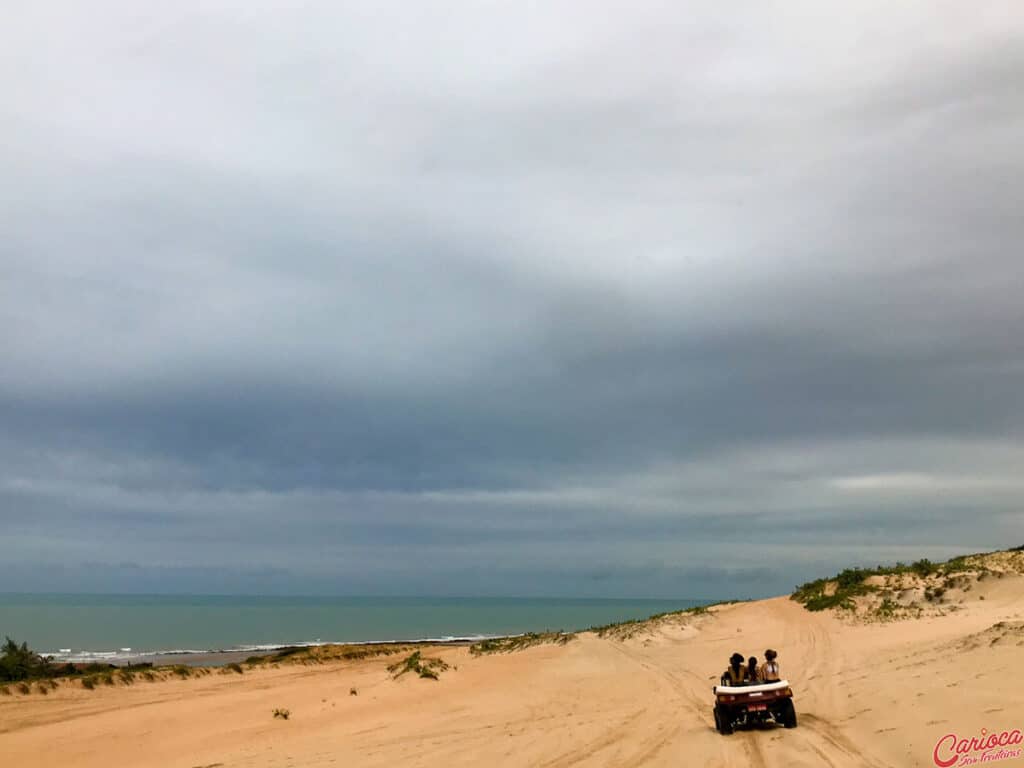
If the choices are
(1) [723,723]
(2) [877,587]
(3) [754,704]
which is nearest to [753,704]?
(3) [754,704]

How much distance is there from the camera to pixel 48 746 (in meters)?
22.1

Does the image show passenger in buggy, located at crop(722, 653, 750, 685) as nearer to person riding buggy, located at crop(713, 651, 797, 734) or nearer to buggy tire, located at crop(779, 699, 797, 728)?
person riding buggy, located at crop(713, 651, 797, 734)

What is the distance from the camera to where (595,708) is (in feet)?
73.1

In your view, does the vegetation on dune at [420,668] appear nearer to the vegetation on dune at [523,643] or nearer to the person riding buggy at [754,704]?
the vegetation on dune at [523,643]

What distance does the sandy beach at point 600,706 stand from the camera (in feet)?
50.3

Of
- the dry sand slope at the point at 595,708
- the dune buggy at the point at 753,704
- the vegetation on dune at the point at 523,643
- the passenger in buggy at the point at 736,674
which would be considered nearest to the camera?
the dry sand slope at the point at 595,708

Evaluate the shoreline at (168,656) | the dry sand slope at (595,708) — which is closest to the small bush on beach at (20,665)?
the dry sand slope at (595,708)

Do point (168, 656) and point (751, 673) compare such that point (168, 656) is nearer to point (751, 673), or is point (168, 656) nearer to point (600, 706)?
point (600, 706)

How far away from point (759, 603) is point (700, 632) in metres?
6.72

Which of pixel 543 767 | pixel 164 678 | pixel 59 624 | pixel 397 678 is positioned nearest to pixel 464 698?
pixel 397 678

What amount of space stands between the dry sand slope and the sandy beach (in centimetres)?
8

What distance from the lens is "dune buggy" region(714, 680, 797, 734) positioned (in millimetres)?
16172

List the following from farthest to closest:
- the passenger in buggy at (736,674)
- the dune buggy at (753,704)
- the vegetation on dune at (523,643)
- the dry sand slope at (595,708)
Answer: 1. the vegetation on dune at (523,643)
2. the passenger in buggy at (736,674)
3. the dune buggy at (753,704)
4. the dry sand slope at (595,708)

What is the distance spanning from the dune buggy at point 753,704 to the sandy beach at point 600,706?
0.28 meters
